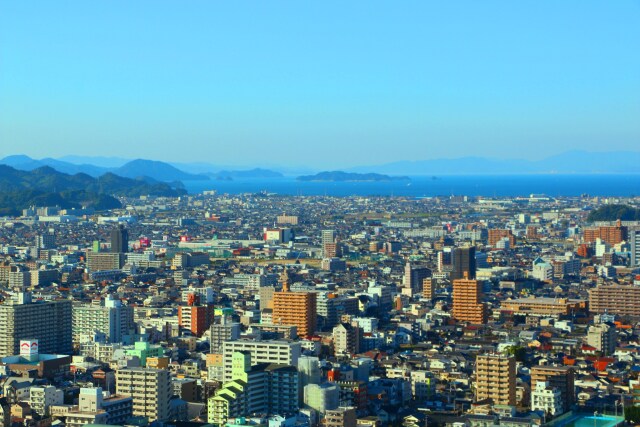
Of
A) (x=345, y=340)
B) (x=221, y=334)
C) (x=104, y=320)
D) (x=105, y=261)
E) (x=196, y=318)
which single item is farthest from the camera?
(x=105, y=261)

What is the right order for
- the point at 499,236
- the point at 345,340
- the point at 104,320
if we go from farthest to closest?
the point at 499,236
the point at 104,320
the point at 345,340

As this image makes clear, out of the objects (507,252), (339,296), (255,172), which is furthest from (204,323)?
(255,172)

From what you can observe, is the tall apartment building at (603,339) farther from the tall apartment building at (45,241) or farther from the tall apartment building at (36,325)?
the tall apartment building at (45,241)

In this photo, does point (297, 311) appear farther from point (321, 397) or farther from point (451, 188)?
point (451, 188)

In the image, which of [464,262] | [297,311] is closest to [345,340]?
[297,311]

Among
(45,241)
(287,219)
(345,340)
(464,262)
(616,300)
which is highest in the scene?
(287,219)

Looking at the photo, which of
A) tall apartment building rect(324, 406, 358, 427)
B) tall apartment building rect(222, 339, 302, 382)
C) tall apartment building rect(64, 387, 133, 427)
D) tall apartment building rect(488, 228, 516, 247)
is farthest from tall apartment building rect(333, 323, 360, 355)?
tall apartment building rect(488, 228, 516, 247)

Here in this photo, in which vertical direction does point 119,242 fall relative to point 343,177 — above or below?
below

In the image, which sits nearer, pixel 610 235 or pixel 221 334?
pixel 221 334
